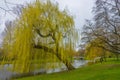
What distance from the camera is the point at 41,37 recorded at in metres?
22.2

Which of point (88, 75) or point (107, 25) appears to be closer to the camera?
point (88, 75)

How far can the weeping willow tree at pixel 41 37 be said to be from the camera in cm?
2148

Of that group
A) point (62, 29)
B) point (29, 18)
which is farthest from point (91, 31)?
point (29, 18)

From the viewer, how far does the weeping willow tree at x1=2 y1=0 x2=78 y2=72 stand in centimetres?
2148

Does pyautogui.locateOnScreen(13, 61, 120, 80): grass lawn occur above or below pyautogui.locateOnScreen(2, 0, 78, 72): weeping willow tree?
below

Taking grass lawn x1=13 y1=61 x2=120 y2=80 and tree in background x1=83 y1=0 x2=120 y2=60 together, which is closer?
grass lawn x1=13 y1=61 x2=120 y2=80

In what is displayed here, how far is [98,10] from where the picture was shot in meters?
28.9

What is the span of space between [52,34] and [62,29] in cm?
110

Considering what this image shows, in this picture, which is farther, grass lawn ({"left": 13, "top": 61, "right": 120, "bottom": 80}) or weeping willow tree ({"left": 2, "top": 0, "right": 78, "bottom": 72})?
weeping willow tree ({"left": 2, "top": 0, "right": 78, "bottom": 72})

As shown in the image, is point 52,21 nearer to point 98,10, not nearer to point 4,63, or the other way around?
point 4,63

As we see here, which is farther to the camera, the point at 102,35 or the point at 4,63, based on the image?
the point at 102,35

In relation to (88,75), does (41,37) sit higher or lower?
higher

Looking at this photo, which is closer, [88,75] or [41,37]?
[88,75]

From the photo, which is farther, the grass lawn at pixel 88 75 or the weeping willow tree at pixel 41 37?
the weeping willow tree at pixel 41 37
